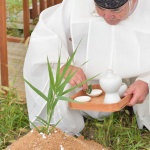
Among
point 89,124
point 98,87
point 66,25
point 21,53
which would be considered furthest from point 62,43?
point 21,53

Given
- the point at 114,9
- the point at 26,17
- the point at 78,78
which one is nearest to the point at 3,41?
the point at 78,78

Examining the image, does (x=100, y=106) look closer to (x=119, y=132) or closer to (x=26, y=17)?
(x=119, y=132)

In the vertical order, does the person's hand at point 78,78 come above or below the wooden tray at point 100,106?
above

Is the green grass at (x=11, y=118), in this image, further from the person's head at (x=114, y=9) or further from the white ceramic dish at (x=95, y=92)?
the person's head at (x=114, y=9)

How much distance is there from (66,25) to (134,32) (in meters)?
0.39

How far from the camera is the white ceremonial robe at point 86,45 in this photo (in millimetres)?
2812

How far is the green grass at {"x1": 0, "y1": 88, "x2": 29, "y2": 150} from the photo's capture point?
295 cm

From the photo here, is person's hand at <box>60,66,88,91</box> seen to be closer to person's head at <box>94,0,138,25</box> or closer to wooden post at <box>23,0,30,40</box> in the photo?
person's head at <box>94,0,138,25</box>

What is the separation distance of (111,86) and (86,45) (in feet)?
1.34

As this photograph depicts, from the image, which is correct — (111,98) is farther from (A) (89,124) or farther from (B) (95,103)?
(A) (89,124)

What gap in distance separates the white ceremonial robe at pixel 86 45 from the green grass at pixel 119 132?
4.7 inches


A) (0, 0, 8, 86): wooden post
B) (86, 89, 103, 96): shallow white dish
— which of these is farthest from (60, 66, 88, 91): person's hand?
(0, 0, 8, 86): wooden post

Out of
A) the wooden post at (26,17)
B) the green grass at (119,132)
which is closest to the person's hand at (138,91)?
the green grass at (119,132)

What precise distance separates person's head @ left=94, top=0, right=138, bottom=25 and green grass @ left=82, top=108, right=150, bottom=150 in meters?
0.62
